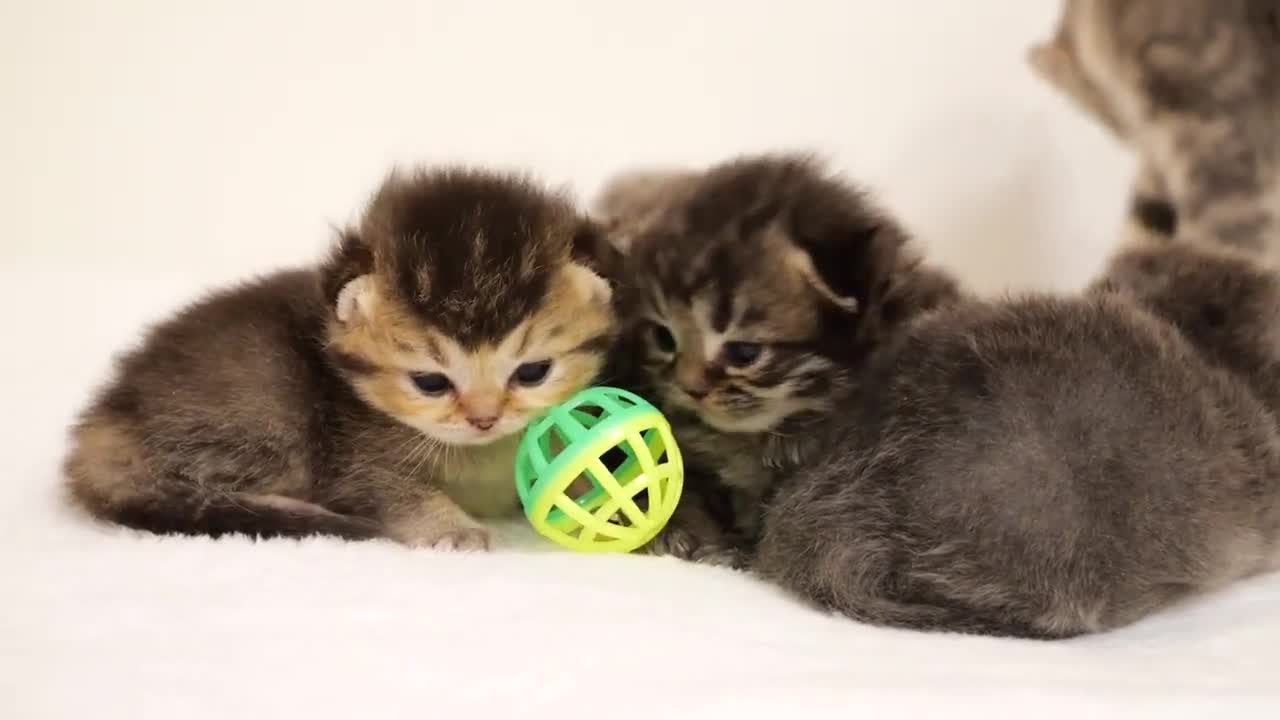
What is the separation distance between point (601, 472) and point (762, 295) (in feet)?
0.85

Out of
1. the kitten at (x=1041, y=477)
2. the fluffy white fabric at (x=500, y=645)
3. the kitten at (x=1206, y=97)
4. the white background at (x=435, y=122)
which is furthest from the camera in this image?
the white background at (x=435, y=122)

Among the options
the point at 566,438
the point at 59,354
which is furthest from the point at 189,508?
the point at 59,354

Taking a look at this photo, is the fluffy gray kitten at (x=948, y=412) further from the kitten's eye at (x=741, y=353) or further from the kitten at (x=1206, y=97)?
the kitten at (x=1206, y=97)

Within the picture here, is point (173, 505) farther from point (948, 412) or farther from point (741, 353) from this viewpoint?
point (948, 412)

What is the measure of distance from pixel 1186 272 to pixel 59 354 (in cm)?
167

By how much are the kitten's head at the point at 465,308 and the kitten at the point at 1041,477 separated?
0.32 metres

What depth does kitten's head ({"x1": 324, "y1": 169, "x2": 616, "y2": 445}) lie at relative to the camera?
4.02 ft

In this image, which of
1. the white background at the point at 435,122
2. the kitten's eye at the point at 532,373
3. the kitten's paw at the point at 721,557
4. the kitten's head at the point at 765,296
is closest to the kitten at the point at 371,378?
the kitten's eye at the point at 532,373

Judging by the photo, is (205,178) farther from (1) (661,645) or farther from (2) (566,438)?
(1) (661,645)

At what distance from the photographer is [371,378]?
129 cm

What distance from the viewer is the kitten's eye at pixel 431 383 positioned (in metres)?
1.28

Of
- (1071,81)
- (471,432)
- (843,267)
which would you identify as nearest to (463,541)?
(471,432)

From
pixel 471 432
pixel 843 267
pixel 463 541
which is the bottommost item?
pixel 463 541

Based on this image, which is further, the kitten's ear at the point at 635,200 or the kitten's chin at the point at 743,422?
the kitten's ear at the point at 635,200
